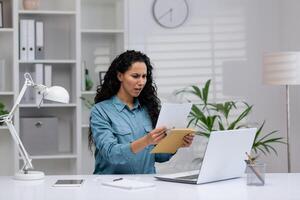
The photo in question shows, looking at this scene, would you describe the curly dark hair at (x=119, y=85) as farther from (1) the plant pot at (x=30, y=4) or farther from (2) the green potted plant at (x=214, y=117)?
(1) the plant pot at (x=30, y=4)

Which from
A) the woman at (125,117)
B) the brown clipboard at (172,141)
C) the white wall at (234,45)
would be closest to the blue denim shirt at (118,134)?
the woman at (125,117)

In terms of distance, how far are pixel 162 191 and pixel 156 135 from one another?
0.38m

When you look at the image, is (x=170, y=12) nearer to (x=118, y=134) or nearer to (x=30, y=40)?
(x=30, y=40)

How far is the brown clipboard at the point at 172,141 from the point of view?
262cm

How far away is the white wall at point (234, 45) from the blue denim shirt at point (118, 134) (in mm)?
1492

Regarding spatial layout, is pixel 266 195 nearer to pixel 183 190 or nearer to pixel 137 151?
pixel 183 190

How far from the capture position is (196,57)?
464 cm

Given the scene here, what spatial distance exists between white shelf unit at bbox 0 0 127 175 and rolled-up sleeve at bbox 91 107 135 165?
50.4 inches

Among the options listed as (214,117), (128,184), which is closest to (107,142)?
(128,184)

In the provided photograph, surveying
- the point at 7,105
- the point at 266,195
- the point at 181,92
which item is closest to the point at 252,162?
the point at 266,195

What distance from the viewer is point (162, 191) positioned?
229 cm

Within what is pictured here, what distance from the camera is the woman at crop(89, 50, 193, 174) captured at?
9.29 ft

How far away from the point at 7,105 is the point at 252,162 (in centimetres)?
247

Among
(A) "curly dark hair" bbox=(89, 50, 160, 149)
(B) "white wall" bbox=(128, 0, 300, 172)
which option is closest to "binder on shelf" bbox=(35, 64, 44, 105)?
(B) "white wall" bbox=(128, 0, 300, 172)
